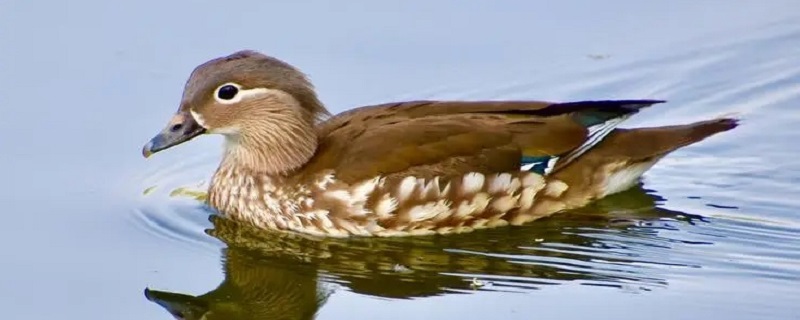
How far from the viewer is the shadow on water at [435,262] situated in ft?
32.4

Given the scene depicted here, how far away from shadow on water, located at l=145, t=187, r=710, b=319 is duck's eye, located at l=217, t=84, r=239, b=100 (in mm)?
779

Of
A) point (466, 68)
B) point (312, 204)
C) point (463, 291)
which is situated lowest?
point (463, 291)

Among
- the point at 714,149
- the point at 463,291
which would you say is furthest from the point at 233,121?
the point at 714,149

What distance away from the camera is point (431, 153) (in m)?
10.5

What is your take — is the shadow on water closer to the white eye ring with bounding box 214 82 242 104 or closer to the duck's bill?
the duck's bill

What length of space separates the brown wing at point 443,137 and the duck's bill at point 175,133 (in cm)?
70

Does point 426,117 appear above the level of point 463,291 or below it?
above

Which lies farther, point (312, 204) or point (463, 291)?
point (312, 204)

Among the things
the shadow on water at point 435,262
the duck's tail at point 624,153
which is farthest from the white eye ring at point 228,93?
the duck's tail at point 624,153

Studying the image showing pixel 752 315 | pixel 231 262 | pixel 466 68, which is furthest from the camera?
pixel 466 68

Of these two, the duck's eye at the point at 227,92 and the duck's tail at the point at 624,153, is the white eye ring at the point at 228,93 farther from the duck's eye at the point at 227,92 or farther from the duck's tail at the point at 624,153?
the duck's tail at the point at 624,153

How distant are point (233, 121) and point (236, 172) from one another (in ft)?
1.04

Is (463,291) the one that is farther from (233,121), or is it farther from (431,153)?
(233,121)

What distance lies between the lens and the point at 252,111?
1088cm
